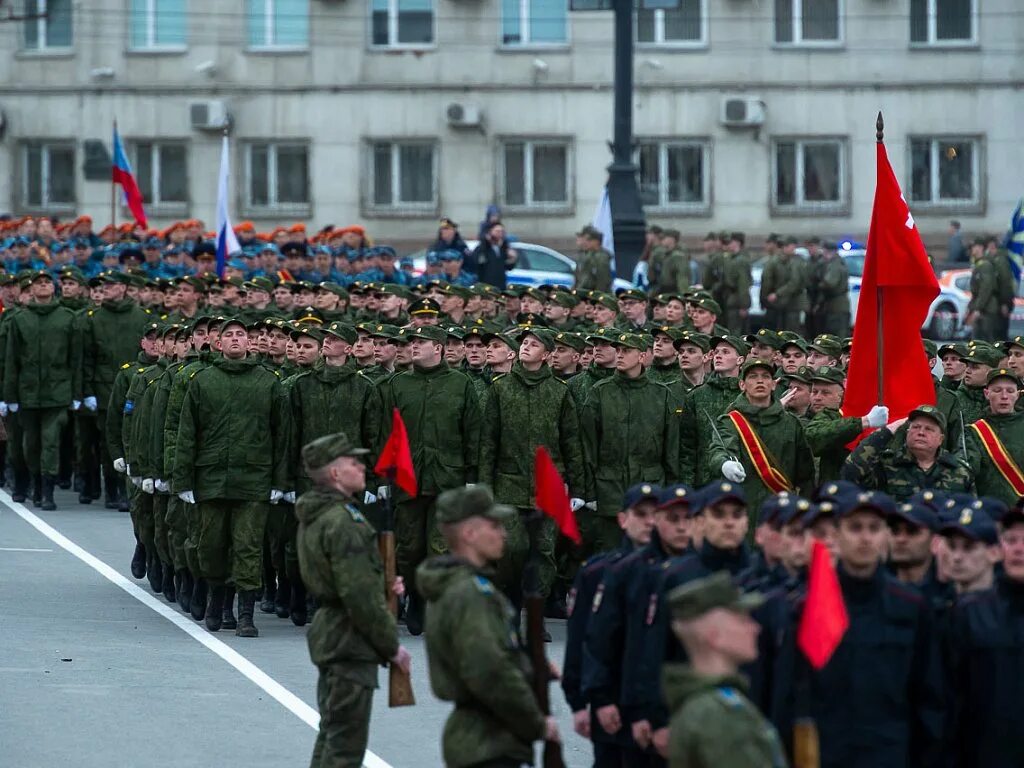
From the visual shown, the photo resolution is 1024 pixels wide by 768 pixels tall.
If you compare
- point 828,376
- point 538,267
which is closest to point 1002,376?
point 828,376

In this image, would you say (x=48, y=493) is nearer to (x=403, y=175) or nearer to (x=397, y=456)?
(x=397, y=456)

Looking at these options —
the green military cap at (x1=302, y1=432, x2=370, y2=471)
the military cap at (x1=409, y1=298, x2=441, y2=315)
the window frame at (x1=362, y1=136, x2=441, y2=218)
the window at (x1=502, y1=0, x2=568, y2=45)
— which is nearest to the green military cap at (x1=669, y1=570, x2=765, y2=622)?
the green military cap at (x1=302, y1=432, x2=370, y2=471)

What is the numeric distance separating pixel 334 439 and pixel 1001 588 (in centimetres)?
315

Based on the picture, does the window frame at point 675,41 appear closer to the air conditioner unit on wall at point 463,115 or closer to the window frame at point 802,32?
the window frame at point 802,32

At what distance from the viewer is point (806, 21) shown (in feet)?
154

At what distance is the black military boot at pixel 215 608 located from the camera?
16.2 m

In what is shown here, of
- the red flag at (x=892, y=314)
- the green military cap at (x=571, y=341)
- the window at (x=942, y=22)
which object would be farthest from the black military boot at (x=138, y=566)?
the window at (x=942, y=22)

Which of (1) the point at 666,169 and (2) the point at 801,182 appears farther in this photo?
(1) the point at 666,169

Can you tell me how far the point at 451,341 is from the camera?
57.1 feet

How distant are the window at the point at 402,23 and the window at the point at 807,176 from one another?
Answer: 729 centimetres

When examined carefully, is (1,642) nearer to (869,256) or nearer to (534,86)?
(869,256)

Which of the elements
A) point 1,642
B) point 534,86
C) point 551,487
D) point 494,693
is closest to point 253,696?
point 1,642

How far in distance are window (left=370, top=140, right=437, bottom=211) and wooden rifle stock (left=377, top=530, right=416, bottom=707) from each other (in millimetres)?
36713

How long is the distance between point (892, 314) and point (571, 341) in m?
3.48
